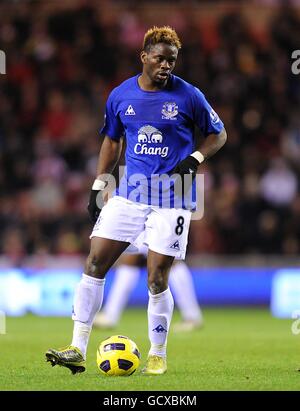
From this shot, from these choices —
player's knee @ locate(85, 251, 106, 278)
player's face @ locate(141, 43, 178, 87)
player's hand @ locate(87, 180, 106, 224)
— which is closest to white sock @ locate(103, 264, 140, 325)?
player's hand @ locate(87, 180, 106, 224)

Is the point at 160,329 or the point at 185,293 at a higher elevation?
the point at 160,329

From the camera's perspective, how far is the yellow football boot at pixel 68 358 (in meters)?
7.02

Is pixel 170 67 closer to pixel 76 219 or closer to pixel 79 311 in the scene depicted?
pixel 79 311

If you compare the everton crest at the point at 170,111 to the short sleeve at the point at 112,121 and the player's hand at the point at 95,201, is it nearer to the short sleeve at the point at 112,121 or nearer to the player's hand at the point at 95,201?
the short sleeve at the point at 112,121

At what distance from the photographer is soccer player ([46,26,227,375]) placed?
7258 millimetres

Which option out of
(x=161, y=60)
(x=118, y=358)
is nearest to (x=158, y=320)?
(x=118, y=358)

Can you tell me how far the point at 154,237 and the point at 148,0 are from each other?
12.0m

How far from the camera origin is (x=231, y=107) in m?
17.1

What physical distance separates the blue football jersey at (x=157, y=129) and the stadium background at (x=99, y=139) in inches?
270

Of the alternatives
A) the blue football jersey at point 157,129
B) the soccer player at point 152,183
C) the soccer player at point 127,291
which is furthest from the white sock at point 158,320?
the soccer player at point 127,291

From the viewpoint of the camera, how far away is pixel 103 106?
57.5ft

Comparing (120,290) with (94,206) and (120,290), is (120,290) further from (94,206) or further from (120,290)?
(94,206)

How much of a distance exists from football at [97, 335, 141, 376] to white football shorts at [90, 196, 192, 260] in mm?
732

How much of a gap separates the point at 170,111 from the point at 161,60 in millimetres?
377
